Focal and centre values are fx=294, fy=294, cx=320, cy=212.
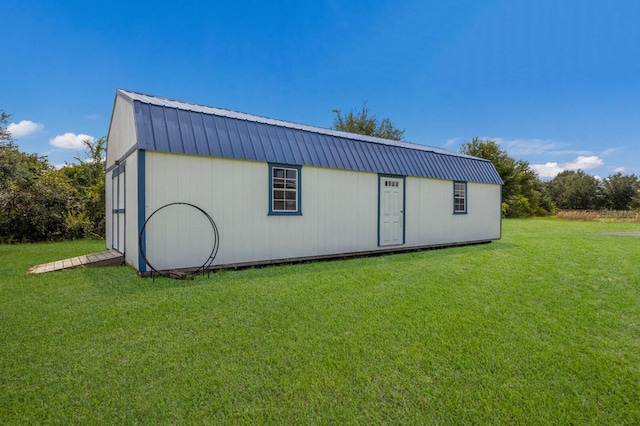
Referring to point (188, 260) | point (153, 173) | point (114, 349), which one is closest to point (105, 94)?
point (153, 173)

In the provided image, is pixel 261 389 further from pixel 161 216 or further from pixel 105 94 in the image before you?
pixel 105 94

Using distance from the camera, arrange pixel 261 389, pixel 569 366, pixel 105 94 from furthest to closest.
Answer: pixel 105 94
pixel 569 366
pixel 261 389

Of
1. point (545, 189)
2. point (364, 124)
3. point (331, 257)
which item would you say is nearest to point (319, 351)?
point (331, 257)

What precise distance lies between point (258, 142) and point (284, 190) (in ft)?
3.76

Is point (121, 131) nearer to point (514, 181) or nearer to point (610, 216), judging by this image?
point (610, 216)

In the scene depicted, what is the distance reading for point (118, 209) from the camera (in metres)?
6.79

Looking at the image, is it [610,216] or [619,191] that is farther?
[619,191]

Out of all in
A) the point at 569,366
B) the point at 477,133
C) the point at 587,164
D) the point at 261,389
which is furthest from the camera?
the point at 587,164

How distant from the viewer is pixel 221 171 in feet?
18.7

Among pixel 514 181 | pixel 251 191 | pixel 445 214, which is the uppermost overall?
pixel 514 181

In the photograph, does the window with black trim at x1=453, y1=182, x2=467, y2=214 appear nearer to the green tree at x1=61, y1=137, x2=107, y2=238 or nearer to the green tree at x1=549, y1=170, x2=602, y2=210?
the green tree at x1=61, y1=137, x2=107, y2=238

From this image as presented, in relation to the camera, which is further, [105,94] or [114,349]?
[105,94]

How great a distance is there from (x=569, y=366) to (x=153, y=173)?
5.91 m

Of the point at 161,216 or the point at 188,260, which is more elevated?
the point at 161,216
